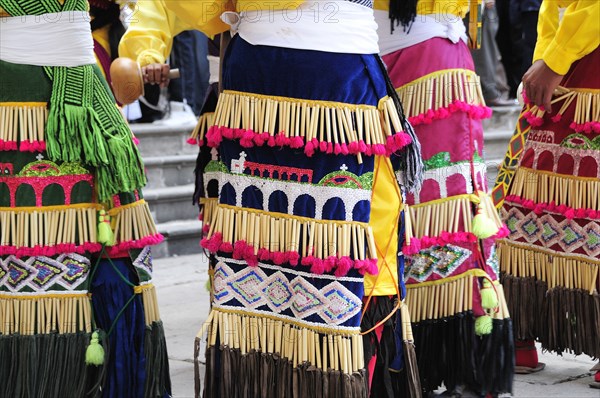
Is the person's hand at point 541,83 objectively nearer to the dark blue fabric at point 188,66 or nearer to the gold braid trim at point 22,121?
the gold braid trim at point 22,121

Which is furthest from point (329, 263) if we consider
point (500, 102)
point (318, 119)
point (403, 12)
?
point (500, 102)

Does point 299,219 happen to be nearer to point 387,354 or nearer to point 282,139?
point 282,139

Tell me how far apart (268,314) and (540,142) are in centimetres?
165

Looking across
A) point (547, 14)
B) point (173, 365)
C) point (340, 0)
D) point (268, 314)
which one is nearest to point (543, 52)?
point (547, 14)

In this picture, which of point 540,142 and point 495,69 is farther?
point 495,69

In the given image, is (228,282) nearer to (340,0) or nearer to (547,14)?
(340,0)

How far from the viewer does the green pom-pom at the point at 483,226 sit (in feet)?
12.3

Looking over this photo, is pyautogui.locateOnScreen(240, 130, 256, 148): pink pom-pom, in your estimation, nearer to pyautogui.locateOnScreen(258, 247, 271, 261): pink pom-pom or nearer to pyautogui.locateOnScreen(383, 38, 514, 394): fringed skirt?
pyautogui.locateOnScreen(258, 247, 271, 261): pink pom-pom

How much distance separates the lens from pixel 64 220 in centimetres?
351

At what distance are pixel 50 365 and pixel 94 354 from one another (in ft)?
0.49

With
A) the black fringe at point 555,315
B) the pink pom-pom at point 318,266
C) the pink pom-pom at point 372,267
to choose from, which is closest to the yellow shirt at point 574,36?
the black fringe at point 555,315

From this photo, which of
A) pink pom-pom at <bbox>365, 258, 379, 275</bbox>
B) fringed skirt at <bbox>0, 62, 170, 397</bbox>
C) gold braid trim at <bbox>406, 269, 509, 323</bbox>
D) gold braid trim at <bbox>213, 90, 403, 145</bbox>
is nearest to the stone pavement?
gold braid trim at <bbox>406, 269, 509, 323</bbox>

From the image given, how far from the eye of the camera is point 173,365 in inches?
184

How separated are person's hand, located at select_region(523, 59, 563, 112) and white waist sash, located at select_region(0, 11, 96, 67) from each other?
1644 millimetres
